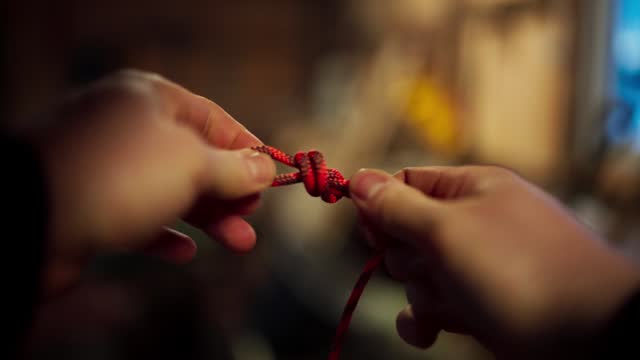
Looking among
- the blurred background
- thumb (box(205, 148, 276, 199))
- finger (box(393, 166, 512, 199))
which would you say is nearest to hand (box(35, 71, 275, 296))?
thumb (box(205, 148, 276, 199))

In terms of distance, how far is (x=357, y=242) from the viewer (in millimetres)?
1445

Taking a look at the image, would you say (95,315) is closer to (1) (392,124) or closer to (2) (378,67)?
(1) (392,124)

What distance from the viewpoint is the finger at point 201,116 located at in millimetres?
466

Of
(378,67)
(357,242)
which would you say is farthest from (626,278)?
(378,67)

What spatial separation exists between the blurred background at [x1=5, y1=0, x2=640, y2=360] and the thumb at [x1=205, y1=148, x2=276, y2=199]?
832 millimetres

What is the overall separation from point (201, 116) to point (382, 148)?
3.74ft

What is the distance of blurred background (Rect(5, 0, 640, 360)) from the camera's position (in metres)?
1.37

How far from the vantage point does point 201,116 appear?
0.48m

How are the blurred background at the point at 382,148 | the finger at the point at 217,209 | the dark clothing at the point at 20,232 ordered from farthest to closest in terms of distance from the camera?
the blurred background at the point at 382,148 < the finger at the point at 217,209 < the dark clothing at the point at 20,232

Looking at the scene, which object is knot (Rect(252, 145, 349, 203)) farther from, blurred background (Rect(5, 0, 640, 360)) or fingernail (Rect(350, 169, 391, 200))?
blurred background (Rect(5, 0, 640, 360))

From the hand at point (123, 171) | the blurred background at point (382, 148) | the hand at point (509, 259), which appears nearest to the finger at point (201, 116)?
→ the hand at point (123, 171)

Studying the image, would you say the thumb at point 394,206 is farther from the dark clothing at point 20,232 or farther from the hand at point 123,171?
the dark clothing at point 20,232

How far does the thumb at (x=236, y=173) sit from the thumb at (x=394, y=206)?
6cm

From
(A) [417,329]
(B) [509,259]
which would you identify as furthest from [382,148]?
(B) [509,259]
